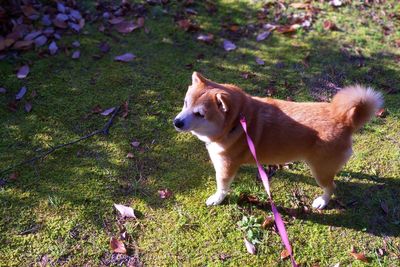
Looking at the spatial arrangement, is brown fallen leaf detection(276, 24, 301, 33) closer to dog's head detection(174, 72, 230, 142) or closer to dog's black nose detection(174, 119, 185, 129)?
dog's head detection(174, 72, 230, 142)

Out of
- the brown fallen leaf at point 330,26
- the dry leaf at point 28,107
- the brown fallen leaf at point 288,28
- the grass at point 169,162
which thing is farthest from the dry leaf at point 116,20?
the brown fallen leaf at point 330,26

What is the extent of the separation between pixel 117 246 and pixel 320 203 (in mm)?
2124

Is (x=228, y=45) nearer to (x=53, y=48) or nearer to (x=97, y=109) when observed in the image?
(x=97, y=109)

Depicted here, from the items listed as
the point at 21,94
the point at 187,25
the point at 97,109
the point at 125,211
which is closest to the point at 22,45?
the point at 21,94

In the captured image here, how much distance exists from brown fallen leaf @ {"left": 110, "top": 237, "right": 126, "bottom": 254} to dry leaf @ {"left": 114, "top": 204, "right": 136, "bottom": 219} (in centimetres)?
29

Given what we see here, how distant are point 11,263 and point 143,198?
138 cm

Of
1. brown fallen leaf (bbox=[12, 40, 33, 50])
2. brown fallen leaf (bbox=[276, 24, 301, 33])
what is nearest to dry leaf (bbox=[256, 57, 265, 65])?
brown fallen leaf (bbox=[276, 24, 301, 33])

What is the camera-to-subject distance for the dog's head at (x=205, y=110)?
331 cm

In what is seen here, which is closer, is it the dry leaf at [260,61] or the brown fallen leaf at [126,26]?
the dry leaf at [260,61]

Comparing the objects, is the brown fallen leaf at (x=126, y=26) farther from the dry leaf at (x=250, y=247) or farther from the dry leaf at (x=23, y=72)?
the dry leaf at (x=250, y=247)

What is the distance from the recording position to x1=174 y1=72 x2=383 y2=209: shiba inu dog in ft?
11.0

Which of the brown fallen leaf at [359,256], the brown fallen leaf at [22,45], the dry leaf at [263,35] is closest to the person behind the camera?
the brown fallen leaf at [359,256]

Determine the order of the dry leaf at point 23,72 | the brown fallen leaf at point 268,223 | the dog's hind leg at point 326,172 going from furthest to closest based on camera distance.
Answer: the dry leaf at point 23,72, the brown fallen leaf at point 268,223, the dog's hind leg at point 326,172

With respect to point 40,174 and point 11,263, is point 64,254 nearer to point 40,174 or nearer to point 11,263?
point 11,263
